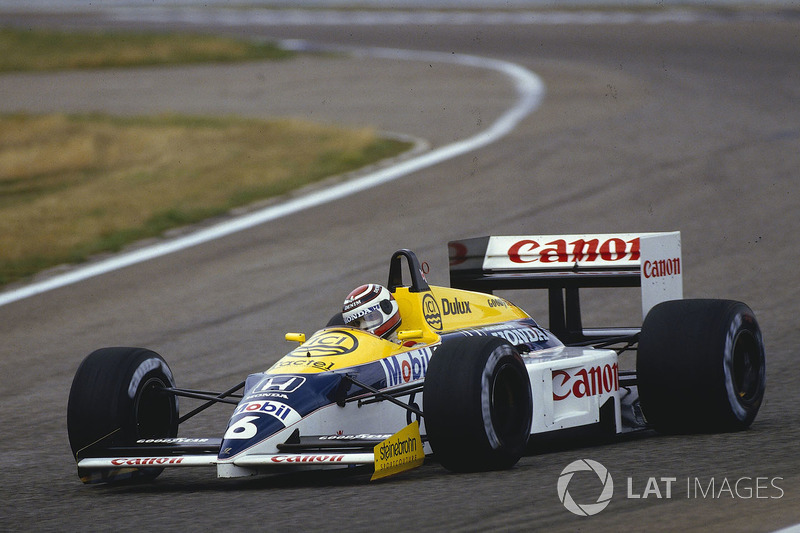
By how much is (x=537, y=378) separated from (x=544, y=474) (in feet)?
3.21

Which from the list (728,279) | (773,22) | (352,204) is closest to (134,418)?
(728,279)

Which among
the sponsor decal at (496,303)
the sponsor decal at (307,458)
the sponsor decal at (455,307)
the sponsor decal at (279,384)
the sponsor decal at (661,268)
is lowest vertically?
the sponsor decal at (307,458)

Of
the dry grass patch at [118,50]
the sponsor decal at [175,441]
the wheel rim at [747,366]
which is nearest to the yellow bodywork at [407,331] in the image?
the sponsor decal at [175,441]

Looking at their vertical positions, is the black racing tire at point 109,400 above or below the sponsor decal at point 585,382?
above

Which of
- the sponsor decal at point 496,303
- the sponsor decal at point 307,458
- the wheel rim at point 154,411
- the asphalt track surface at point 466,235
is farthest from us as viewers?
the sponsor decal at point 496,303

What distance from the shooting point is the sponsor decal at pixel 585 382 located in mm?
7988

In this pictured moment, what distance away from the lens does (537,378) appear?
780 cm

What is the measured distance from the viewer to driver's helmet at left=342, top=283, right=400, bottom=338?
7984mm

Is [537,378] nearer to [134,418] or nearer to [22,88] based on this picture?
[134,418]

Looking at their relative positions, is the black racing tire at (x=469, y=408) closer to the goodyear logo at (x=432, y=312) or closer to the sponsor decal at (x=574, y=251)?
the goodyear logo at (x=432, y=312)

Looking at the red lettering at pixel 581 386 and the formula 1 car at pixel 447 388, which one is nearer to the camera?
the formula 1 car at pixel 447 388

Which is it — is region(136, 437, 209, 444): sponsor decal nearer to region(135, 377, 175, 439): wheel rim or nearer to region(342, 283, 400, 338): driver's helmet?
region(135, 377, 175, 439): wheel rim

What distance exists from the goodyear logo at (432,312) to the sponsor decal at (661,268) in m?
1.53

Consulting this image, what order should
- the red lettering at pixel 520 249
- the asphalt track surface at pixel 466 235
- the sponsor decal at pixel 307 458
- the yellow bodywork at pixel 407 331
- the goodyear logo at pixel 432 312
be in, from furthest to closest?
the red lettering at pixel 520 249 < the goodyear logo at pixel 432 312 < the yellow bodywork at pixel 407 331 < the sponsor decal at pixel 307 458 < the asphalt track surface at pixel 466 235
